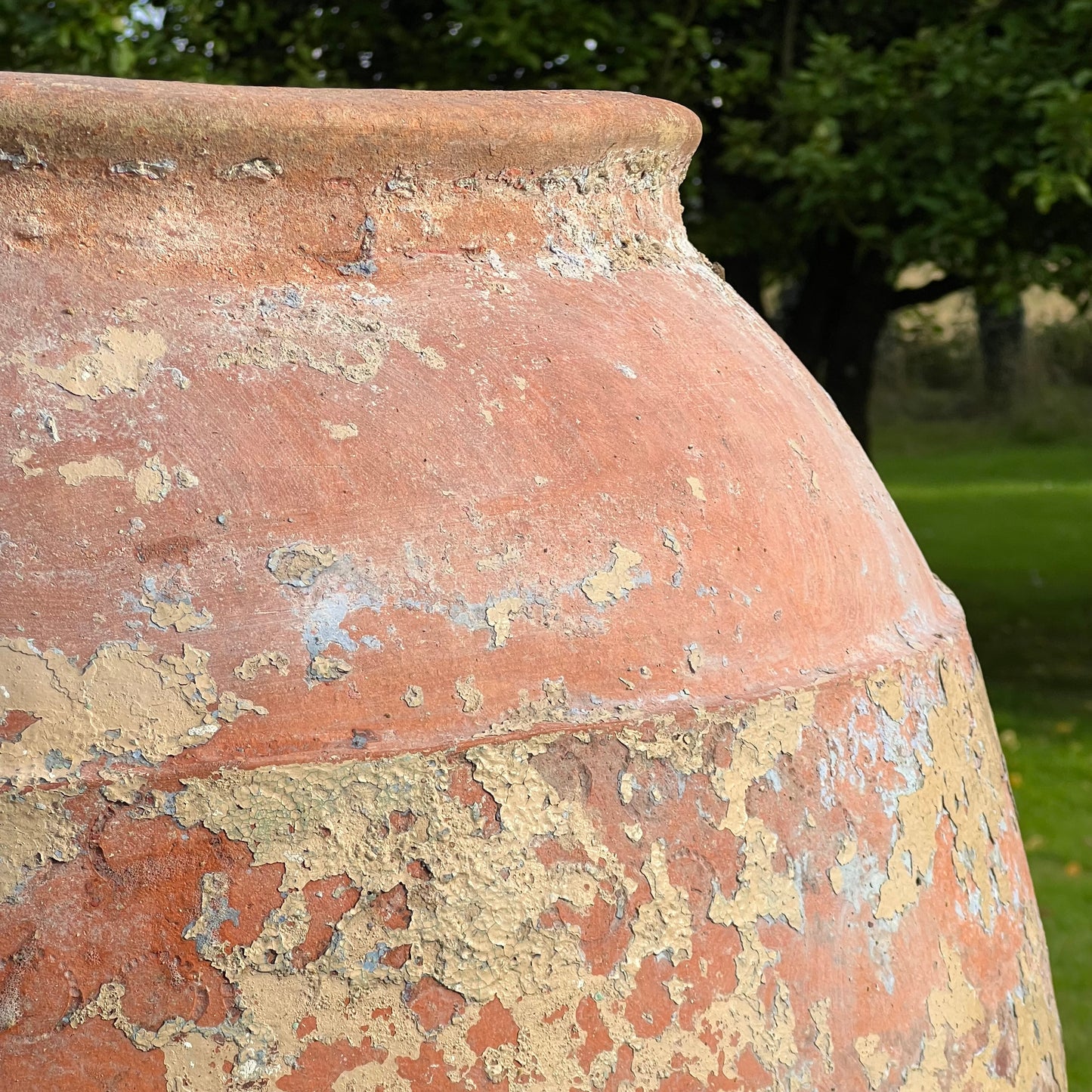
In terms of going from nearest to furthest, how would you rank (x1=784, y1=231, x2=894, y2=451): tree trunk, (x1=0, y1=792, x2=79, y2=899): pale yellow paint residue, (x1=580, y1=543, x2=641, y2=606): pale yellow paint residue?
(x1=0, y1=792, x2=79, y2=899): pale yellow paint residue < (x1=580, y1=543, x2=641, y2=606): pale yellow paint residue < (x1=784, y1=231, x2=894, y2=451): tree trunk

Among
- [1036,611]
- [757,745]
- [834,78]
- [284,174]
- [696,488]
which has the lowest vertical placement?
[1036,611]

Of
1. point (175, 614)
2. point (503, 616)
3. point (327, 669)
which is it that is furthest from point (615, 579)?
point (175, 614)

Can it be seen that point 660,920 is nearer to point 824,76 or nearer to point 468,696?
point 468,696

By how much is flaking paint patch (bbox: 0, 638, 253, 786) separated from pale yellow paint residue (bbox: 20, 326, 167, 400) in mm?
212

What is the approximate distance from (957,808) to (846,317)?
5.93 metres

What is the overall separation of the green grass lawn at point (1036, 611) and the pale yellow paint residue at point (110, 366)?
9.84 ft

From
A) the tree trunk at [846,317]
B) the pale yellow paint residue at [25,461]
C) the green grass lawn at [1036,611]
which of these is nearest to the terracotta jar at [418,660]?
the pale yellow paint residue at [25,461]

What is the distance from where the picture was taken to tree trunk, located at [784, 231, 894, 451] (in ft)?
23.0

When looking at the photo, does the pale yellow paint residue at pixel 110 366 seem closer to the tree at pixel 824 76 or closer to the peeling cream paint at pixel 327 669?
the peeling cream paint at pixel 327 669

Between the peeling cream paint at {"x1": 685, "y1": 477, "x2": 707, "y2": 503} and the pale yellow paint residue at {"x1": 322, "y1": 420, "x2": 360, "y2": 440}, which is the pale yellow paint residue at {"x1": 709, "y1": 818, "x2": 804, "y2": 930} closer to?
the peeling cream paint at {"x1": 685, "y1": 477, "x2": 707, "y2": 503}

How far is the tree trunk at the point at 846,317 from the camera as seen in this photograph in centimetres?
700

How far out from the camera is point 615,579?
3.94 feet

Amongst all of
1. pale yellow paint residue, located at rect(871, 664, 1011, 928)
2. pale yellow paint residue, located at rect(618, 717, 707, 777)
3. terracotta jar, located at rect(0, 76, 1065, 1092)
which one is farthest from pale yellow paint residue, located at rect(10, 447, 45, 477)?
pale yellow paint residue, located at rect(871, 664, 1011, 928)

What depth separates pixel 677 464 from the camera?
1267 millimetres
